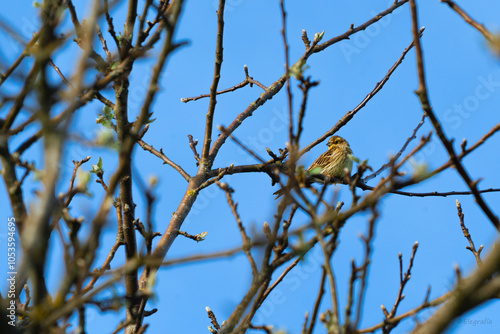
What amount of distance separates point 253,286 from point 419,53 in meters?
1.29

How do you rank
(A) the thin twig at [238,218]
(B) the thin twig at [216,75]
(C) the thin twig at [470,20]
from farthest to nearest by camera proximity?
(B) the thin twig at [216,75] < (A) the thin twig at [238,218] < (C) the thin twig at [470,20]

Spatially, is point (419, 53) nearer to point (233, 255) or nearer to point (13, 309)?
point (233, 255)

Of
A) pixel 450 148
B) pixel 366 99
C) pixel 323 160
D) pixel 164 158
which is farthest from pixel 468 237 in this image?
pixel 323 160

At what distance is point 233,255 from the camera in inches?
81.0

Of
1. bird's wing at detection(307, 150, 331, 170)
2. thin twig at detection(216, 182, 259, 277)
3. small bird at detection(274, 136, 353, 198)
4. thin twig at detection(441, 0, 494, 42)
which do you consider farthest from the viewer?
bird's wing at detection(307, 150, 331, 170)

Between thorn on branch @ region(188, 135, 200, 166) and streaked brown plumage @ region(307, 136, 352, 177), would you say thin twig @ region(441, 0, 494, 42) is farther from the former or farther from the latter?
streaked brown plumage @ region(307, 136, 352, 177)

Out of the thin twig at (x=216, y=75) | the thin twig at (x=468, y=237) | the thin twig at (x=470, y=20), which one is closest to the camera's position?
the thin twig at (x=470, y=20)

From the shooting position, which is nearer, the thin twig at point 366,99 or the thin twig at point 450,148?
the thin twig at point 450,148

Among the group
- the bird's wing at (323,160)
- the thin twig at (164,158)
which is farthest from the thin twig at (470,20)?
the bird's wing at (323,160)

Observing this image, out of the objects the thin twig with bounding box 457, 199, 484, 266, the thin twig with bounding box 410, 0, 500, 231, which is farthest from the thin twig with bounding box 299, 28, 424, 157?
the thin twig with bounding box 410, 0, 500, 231

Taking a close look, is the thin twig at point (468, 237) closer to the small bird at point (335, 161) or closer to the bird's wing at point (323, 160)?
the small bird at point (335, 161)

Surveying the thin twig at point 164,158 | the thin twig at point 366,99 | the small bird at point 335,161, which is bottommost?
the thin twig at point 366,99

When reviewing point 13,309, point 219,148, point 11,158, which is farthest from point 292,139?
point 219,148

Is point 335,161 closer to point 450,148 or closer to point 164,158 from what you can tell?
point 164,158
